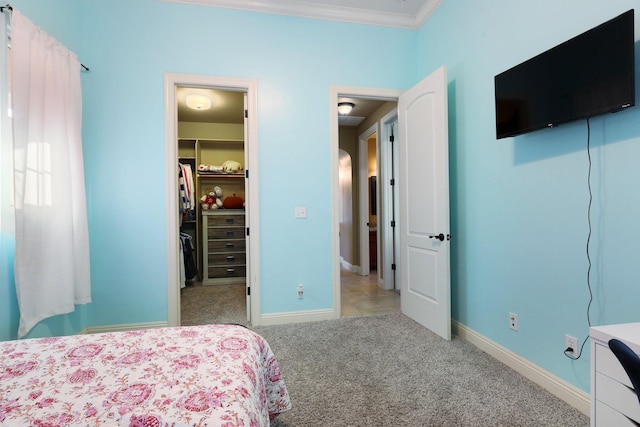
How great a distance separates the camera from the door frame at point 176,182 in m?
2.75

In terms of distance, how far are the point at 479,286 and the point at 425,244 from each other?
55 centimetres

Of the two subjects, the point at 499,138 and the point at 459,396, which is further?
the point at 499,138

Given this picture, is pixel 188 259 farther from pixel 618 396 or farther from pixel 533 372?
pixel 618 396

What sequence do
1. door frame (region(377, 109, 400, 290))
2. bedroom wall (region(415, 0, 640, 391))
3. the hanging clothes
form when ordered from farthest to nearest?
the hanging clothes, door frame (region(377, 109, 400, 290)), bedroom wall (region(415, 0, 640, 391))

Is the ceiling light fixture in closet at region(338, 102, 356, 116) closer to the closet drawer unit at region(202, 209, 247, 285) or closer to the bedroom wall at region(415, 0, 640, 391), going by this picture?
the bedroom wall at region(415, 0, 640, 391)

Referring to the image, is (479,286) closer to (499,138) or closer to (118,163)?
(499,138)

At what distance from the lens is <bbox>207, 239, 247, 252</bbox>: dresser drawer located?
4.79 m

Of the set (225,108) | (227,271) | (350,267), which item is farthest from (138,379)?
(350,267)

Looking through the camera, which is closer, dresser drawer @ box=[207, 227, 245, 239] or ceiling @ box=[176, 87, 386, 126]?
ceiling @ box=[176, 87, 386, 126]

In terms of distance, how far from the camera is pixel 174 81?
2.75 metres

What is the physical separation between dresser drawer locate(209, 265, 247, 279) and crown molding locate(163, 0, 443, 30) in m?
3.46

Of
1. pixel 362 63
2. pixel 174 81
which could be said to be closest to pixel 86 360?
pixel 174 81

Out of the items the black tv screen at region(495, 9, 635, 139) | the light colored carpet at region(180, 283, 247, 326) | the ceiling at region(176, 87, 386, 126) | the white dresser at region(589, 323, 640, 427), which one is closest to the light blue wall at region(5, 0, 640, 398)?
the black tv screen at region(495, 9, 635, 139)

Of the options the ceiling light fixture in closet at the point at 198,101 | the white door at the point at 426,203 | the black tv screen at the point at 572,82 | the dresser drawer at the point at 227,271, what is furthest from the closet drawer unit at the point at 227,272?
the black tv screen at the point at 572,82
